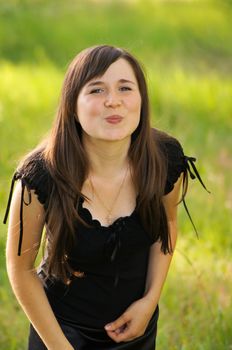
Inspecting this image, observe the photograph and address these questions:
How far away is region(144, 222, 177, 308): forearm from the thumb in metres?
0.10

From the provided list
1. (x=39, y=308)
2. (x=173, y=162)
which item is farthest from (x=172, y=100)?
(x=39, y=308)

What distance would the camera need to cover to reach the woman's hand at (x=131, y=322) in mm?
2537

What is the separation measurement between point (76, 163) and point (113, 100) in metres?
0.22

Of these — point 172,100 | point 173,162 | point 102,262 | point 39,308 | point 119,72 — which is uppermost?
point 119,72

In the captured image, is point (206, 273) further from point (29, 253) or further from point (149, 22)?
point (149, 22)

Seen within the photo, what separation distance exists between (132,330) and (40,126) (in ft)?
11.9

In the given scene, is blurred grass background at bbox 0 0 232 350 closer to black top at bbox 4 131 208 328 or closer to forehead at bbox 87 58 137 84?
black top at bbox 4 131 208 328

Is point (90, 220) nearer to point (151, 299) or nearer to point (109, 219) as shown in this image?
point (109, 219)

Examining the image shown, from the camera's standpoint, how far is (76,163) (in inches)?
96.5

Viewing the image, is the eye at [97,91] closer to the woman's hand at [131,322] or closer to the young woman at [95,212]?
the young woman at [95,212]

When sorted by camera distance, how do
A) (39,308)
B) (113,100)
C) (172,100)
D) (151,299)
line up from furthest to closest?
(172,100) → (151,299) → (39,308) → (113,100)

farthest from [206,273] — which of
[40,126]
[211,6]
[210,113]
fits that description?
[211,6]

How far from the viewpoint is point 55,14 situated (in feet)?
37.9

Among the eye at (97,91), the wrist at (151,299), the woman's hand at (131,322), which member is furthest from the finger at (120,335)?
the eye at (97,91)
